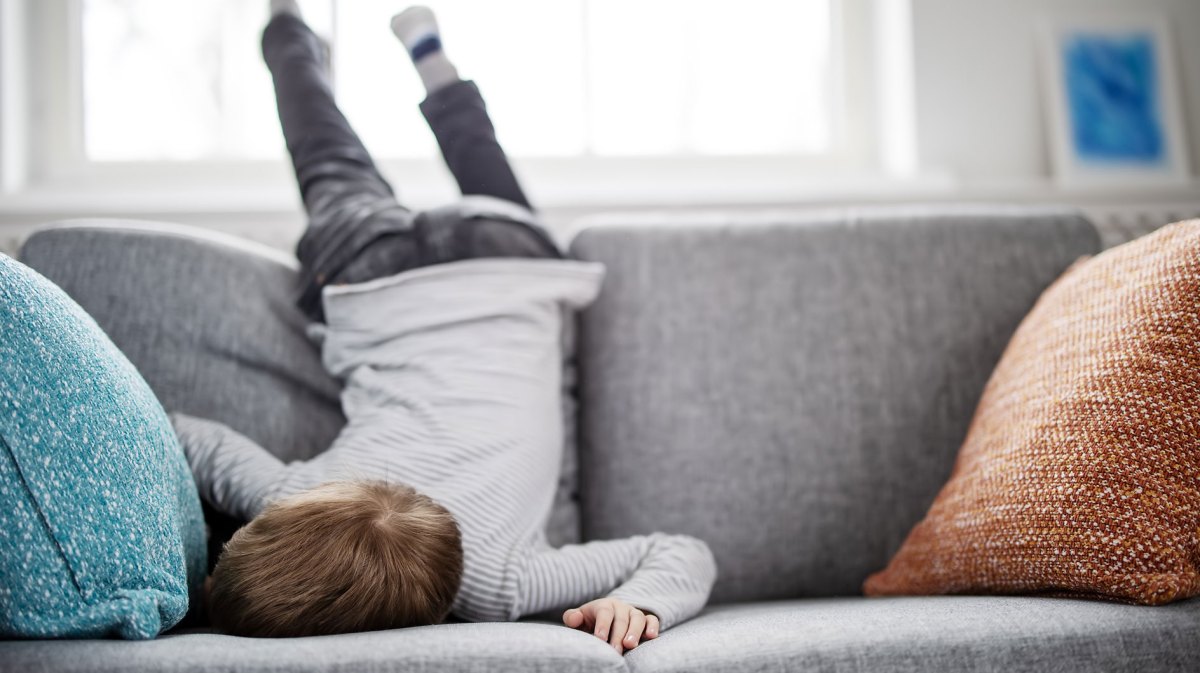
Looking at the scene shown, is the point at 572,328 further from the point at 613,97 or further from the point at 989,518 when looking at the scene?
the point at 613,97

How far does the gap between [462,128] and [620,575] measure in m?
0.79

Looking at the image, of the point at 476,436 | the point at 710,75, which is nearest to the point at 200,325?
the point at 476,436

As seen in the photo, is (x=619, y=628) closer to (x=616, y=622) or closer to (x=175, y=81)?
(x=616, y=622)

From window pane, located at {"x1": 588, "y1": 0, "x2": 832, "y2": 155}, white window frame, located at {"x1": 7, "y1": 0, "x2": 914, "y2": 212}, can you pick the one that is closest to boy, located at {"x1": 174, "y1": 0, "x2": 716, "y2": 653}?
white window frame, located at {"x1": 7, "y1": 0, "x2": 914, "y2": 212}

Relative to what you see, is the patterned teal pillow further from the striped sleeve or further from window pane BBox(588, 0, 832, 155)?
window pane BBox(588, 0, 832, 155)

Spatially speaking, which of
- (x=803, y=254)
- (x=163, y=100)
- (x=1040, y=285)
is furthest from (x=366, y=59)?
(x=1040, y=285)

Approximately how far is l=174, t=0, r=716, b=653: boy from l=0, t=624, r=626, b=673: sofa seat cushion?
8cm

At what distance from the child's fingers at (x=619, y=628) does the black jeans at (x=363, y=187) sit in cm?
60

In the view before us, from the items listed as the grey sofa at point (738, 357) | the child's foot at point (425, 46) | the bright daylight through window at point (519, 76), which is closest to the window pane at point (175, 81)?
the bright daylight through window at point (519, 76)

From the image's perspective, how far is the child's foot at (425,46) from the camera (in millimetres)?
1520

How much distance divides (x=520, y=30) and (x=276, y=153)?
0.67 metres

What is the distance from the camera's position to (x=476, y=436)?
1.19 meters

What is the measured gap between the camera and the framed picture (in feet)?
6.88

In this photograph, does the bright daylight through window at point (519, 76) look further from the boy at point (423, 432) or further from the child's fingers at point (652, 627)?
the child's fingers at point (652, 627)
